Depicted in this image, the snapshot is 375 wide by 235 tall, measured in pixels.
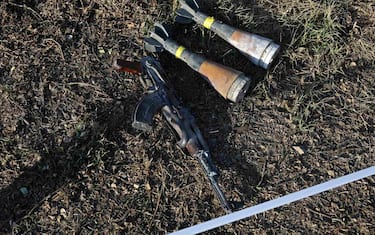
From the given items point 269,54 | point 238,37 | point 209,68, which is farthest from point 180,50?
point 269,54

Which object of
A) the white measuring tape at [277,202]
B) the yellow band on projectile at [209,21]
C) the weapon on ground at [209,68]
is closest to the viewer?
the white measuring tape at [277,202]

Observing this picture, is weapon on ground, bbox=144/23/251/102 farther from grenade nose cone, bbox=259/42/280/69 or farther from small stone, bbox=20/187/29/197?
small stone, bbox=20/187/29/197

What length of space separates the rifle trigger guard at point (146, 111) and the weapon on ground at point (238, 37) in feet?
1.42

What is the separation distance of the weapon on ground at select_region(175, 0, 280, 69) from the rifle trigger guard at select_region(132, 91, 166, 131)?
1.42ft

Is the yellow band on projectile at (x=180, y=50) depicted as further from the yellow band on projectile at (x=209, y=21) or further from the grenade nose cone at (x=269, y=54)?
the grenade nose cone at (x=269, y=54)

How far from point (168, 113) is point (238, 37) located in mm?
495

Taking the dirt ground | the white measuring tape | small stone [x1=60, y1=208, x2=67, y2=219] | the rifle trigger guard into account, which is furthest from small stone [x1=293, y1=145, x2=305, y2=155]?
small stone [x1=60, y1=208, x2=67, y2=219]

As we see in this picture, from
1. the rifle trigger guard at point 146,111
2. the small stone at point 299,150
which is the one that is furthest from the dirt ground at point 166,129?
the rifle trigger guard at point 146,111

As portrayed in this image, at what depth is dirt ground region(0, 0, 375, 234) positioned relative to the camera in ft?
8.65

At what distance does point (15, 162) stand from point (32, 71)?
1.48 feet

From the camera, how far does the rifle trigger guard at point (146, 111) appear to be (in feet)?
8.65

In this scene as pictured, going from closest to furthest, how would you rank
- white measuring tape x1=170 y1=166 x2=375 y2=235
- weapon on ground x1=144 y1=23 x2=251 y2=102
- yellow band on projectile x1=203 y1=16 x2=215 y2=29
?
1. white measuring tape x1=170 y1=166 x2=375 y2=235
2. weapon on ground x1=144 y1=23 x2=251 y2=102
3. yellow band on projectile x1=203 y1=16 x2=215 y2=29

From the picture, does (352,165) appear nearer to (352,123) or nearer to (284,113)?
(352,123)

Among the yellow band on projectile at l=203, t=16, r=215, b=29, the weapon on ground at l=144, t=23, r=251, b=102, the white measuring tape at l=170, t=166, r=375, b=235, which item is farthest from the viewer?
the yellow band on projectile at l=203, t=16, r=215, b=29
